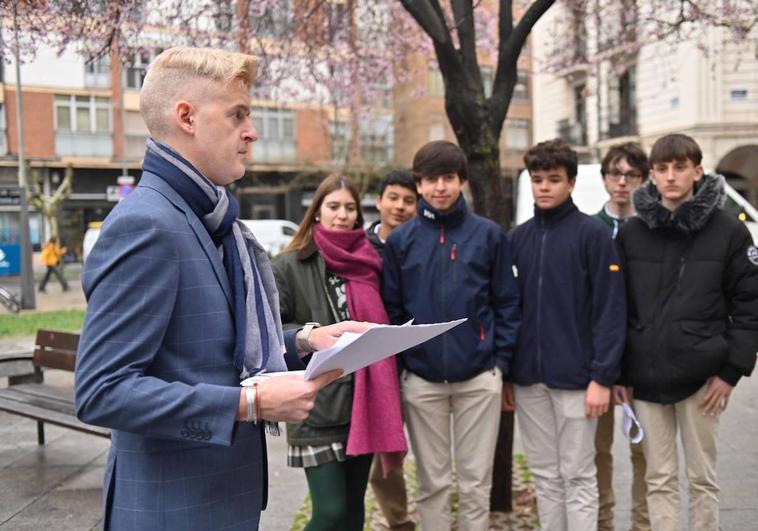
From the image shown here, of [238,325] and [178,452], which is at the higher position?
[238,325]

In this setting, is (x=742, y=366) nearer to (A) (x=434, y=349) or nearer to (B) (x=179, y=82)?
(A) (x=434, y=349)

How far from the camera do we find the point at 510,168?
130 feet

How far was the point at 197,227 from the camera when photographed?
1806mm

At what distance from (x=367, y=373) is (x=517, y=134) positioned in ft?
132

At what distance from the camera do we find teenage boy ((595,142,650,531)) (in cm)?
412

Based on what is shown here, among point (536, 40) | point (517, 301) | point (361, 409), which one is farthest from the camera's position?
point (536, 40)

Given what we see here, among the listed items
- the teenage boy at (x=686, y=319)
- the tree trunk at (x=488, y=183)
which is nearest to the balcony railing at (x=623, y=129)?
the tree trunk at (x=488, y=183)

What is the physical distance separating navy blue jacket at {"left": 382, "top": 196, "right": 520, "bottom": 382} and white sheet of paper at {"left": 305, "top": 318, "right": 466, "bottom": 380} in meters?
1.48

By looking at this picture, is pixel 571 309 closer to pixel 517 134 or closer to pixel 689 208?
pixel 689 208

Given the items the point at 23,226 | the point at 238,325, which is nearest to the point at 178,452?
the point at 238,325

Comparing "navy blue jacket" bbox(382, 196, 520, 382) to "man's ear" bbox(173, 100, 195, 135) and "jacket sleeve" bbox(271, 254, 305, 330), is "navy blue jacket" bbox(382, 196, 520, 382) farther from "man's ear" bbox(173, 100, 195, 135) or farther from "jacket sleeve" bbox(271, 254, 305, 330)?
"man's ear" bbox(173, 100, 195, 135)

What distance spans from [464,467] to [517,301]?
87 centimetres

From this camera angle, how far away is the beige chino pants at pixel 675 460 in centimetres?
347

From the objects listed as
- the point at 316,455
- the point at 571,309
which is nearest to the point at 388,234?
the point at 571,309
